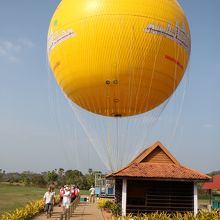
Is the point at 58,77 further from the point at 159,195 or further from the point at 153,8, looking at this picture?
the point at 159,195

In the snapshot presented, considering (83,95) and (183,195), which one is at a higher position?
(83,95)

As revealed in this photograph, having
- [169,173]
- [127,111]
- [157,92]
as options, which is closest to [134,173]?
[169,173]

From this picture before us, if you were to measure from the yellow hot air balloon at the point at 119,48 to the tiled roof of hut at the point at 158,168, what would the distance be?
584cm

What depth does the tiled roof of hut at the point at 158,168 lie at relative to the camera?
1822 cm

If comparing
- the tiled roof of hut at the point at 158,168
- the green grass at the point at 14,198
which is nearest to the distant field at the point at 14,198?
the green grass at the point at 14,198

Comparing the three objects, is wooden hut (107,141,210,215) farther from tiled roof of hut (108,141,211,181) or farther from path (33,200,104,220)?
path (33,200,104,220)

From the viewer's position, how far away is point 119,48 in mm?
11633

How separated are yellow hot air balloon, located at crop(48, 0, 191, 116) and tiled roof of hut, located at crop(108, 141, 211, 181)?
5.84 metres

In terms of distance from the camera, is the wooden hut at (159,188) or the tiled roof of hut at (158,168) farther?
the wooden hut at (159,188)

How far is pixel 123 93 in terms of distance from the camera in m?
13.0

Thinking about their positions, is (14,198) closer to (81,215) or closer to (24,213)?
(81,215)

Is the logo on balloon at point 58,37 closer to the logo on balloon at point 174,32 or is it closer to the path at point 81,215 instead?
the logo on balloon at point 174,32

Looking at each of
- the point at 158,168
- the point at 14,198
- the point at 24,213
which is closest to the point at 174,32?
the point at 158,168

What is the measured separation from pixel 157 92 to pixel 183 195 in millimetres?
9268
